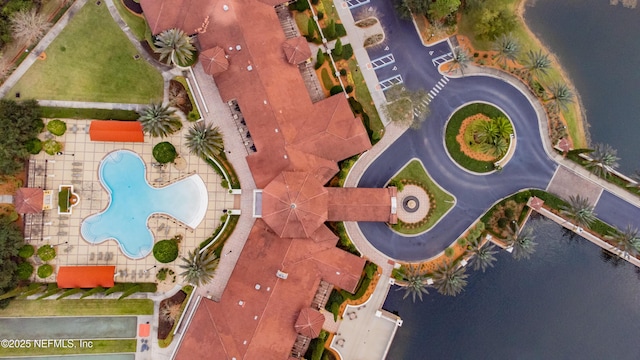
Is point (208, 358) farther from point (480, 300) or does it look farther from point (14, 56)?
point (14, 56)

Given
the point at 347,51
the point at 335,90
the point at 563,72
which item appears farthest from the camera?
the point at 563,72

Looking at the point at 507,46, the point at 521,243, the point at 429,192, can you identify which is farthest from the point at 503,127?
the point at 521,243

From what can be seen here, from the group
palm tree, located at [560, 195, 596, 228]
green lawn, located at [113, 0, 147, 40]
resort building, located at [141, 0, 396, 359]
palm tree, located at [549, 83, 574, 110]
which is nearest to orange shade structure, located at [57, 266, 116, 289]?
resort building, located at [141, 0, 396, 359]

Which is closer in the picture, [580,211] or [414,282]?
[414,282]

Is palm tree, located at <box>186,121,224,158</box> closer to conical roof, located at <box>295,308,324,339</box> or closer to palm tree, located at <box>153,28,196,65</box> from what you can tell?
palm tree, located at <box>153,28,196,65</box>

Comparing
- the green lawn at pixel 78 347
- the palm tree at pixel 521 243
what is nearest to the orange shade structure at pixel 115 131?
the green lawn at pixel 78 347

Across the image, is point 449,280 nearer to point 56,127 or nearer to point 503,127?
point 503,127

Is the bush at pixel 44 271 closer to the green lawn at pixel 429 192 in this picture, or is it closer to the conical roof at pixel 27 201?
the conical roof at pixel 27 201

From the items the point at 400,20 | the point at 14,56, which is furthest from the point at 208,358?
the point at 400,20
